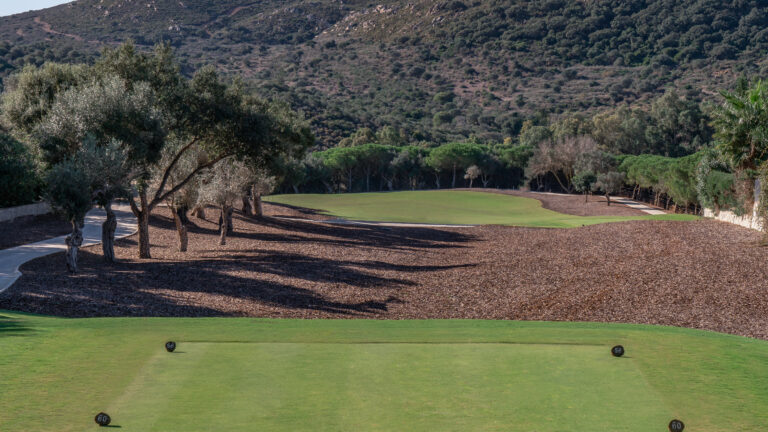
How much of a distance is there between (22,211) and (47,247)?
289 inches

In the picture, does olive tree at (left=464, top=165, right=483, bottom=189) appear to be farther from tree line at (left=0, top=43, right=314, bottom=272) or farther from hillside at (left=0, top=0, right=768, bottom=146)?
tree line at (left=0, top=43, right=314, bottom=272)

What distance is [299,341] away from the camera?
1046cm

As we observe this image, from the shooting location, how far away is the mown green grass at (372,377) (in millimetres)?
6996

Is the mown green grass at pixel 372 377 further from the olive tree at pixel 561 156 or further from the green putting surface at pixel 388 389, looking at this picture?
the olive tree at pixel 561 156

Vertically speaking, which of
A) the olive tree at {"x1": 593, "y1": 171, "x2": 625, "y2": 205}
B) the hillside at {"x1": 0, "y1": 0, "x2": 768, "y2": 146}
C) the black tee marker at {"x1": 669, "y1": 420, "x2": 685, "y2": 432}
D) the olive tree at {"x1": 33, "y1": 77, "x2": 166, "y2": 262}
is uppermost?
the hillside at {"x1": 0, "y1": 0, "x2": 768, "y2": 146}

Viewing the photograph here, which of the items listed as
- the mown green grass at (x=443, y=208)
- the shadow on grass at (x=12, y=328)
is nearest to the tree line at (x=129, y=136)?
the shadow on grass at (x=12, y=328)

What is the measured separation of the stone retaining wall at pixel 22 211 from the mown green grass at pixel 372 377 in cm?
2059

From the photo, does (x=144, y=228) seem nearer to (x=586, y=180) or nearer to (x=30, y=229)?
(x=30, y=229)

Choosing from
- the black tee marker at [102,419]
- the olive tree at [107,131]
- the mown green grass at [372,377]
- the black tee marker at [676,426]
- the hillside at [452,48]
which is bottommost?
the mown green grass at [372,377]

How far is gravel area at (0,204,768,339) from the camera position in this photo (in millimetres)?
15102

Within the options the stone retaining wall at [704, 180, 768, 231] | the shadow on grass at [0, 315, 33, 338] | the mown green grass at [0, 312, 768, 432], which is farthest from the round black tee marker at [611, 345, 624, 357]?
the stone retaining wall at [704, 180, 768, 231]

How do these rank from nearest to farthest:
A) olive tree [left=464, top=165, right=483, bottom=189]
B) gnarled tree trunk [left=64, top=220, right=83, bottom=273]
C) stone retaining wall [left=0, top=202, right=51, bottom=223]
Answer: gnarled tree trunk [left=64, top=220, right=83, bottom=273]
stone retaining wall [left=0, top=202, right=51, bottom=223]
olive tree [left=464, top=165, right=483, bottom=189]

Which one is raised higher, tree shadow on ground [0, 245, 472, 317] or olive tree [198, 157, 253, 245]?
olive tree [198, 157, 253, 245]

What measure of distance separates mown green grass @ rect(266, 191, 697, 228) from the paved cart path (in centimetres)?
1861
